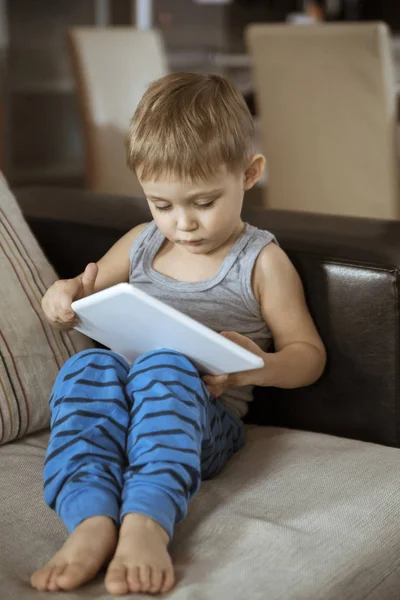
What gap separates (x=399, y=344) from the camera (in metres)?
1.36

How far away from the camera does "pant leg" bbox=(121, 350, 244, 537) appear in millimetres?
1060

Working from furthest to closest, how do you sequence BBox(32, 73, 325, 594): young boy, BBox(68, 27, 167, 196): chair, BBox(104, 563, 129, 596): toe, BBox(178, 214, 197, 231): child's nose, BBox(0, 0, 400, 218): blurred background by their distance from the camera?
BBox(0, 0, 400, 218): blurred background, BBox(68, 27, 167, 196): chair, BBox(178, 214, 197, 231): child's nose, BBox(32, 73, 325, 594): young boy, BBox(104, 563, 129, 596): toe

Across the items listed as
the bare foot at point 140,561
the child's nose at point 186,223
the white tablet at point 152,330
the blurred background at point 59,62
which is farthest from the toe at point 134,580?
the blurred background at point 59,62

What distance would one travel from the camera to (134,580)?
0.94m

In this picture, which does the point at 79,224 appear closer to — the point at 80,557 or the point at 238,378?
the point at 238,378

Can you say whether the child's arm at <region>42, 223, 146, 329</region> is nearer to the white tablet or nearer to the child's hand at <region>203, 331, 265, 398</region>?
Answer: the white tablet

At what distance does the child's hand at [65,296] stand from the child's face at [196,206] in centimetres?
14

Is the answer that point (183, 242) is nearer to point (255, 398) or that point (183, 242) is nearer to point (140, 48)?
point (255, 398)

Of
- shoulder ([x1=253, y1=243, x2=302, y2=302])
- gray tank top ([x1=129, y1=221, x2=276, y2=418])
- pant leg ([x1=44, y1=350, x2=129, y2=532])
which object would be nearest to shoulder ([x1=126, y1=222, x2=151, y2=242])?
gray tank top ([x1=129, y1=221, x2=276, y2=418])

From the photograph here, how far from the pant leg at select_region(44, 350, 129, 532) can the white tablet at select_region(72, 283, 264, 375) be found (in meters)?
0.05

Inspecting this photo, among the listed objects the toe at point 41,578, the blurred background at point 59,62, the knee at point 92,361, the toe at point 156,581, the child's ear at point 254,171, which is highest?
the child's ear at point 254,171

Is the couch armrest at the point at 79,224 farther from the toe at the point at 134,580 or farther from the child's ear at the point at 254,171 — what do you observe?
the toe at the point at 134,580

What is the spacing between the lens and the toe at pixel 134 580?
93 centimetres

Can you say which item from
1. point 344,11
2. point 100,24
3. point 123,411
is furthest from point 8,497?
point 344,11
